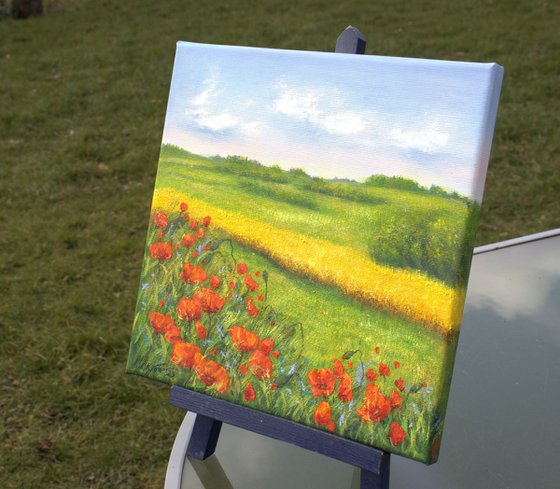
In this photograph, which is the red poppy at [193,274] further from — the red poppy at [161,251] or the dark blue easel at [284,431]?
the dark blue easel at [284,431]

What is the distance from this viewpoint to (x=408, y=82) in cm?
124

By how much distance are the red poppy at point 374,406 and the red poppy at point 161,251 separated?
497 mm

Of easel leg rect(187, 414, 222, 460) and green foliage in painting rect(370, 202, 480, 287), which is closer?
green foliage in painting rect(370, 202, 480, 287)

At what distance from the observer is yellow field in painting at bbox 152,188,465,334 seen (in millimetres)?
1199

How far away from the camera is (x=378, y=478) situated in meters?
1.28

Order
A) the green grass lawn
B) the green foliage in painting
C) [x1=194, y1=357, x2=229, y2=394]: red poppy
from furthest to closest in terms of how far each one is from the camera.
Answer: the green grass lawn → [x1=194, y1=357, x2=229, y2=394]: red poppy → the green foliage in painting

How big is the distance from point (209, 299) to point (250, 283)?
0.09 m

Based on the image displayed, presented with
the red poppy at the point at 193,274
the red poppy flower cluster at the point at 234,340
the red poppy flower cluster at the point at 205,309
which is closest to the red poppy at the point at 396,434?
the red poppy flower cluster at the point at 234,340

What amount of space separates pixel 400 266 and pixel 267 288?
10.6 inches

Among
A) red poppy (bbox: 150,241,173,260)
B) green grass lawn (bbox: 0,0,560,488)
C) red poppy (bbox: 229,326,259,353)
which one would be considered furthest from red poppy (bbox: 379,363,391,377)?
green grass lawn (bbox: 0,0,560,488)

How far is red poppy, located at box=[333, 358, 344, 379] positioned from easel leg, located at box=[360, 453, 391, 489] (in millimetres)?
150

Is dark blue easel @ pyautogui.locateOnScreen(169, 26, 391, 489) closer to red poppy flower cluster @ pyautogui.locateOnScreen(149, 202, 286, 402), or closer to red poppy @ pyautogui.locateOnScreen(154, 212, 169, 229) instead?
red poppy flower cluster @ pyautogui.locateOnScreen(149, 202, 286, 402)

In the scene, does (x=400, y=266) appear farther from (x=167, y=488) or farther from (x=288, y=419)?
(x=167, y=488)

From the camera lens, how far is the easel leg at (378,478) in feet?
4.15
